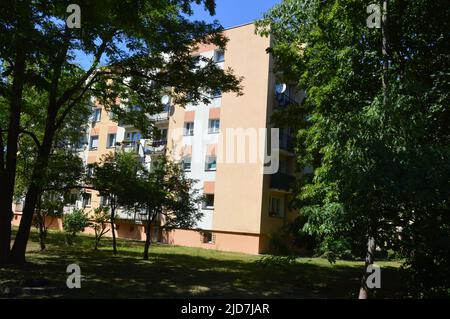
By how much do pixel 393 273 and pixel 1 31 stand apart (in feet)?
49.4

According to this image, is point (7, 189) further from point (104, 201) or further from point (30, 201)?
point (104, 201)

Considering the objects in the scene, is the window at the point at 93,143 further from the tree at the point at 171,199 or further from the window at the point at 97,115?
the tree at the point at 171,199

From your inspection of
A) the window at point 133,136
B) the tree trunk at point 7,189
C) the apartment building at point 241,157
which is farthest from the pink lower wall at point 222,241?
the tree trunk at point 7,189

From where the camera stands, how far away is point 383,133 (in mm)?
7633

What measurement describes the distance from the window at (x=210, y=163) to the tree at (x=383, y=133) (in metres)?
16.9

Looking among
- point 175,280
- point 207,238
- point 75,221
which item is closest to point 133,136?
point 207,238

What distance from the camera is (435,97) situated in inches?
409

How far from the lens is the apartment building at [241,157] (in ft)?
89.4

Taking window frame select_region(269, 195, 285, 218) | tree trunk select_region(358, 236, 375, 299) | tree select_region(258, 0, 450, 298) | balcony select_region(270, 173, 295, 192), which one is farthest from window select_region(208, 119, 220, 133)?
tree trunk select_region(358, 236, 375, 299)

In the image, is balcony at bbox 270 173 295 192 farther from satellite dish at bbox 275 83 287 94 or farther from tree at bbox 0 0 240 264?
tree at bbox 0 0 240 264

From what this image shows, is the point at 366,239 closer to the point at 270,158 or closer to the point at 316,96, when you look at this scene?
the point at 316,96

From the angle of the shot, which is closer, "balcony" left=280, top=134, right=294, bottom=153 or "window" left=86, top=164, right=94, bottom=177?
"window" left=86, top=164, right=94, bottom=177

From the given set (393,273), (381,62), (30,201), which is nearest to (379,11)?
(381,62)

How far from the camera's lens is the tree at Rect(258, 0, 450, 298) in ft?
23.6
